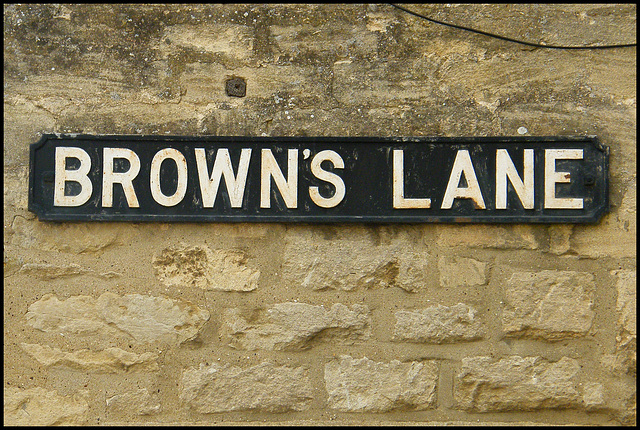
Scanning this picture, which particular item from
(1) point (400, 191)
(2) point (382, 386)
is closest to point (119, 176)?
(1) point (400, 191)

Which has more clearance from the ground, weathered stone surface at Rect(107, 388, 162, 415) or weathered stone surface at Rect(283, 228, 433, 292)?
weathered stone surface at Rect(283, 228, 433, 292)

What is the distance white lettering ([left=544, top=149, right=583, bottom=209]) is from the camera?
189 centimetres

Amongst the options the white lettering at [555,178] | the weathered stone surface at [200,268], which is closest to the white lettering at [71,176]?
the weathered stone surface at [200,268]

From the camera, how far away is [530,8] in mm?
1991

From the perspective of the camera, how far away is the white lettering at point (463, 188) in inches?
74.9

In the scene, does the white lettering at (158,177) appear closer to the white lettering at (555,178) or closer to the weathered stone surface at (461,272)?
the weathered stone surface at (461,272)

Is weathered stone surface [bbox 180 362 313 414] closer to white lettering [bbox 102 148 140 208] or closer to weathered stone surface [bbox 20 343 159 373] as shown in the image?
weathered stone surface [bbox 20 343 159 373]

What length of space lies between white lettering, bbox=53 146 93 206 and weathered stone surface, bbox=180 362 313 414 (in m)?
0.71

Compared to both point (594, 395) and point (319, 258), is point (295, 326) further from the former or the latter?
point (594, 395)

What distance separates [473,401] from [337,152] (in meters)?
0.97

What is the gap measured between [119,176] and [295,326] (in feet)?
2.63

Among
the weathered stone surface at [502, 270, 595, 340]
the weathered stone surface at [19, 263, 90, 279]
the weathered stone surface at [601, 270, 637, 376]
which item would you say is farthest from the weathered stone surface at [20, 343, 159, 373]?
the weathered stone surface at [601, 270, 637, 376]

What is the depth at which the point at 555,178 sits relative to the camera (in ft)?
6.23

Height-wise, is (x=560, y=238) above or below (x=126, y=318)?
above
